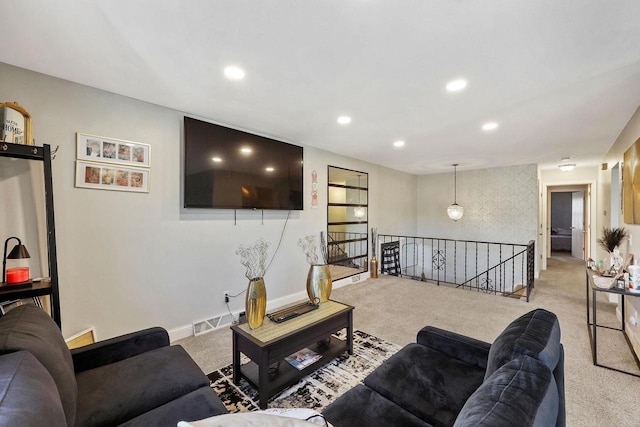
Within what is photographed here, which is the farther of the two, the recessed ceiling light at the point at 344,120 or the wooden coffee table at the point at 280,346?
the recessed ceiling light at the point at 344,120

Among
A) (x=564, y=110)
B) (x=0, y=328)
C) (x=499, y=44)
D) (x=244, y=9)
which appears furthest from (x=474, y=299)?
(x=0, y=328)

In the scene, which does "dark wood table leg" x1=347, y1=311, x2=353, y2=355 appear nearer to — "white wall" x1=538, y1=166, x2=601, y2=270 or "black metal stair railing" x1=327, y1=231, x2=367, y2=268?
"black metal stair railing" x1=327, y1=231, x2=367, y2=268

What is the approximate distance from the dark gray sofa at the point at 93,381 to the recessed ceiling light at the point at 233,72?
1.94m

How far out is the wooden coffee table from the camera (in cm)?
185

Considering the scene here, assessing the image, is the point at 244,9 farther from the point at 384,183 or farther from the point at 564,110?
the point at 384,183

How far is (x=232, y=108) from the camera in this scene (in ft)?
9.19

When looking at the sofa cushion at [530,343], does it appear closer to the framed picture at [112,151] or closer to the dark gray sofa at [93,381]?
the dark gray sofa at [93,381]

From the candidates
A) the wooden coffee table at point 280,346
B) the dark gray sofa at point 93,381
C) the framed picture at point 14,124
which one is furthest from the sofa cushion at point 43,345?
the framed picture at point 14,124

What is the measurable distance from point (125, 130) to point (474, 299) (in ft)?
16.7

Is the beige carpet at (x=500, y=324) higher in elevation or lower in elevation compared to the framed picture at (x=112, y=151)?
lower

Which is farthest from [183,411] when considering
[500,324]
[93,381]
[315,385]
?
[500,324]

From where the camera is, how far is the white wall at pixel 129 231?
2.23 meters

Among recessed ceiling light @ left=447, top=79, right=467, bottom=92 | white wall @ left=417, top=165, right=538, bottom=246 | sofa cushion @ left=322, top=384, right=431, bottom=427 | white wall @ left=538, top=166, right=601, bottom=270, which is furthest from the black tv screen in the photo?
white wall @ left=538, top=166, right=601, bottom=270

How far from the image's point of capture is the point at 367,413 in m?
1.25
